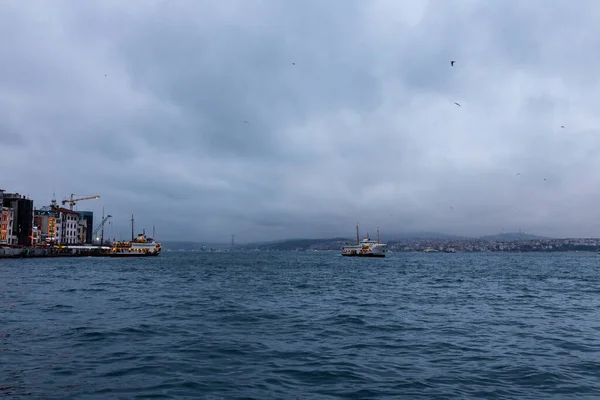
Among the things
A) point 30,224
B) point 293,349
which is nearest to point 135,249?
point 30,224

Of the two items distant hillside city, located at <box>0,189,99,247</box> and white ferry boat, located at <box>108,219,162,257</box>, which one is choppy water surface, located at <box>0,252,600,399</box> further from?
distant hillside city, located at <box>0,189,99,247</box>

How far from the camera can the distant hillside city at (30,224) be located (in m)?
143

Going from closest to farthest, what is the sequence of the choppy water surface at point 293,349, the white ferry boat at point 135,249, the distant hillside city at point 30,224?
1. the choppy water surface at point 293,349
2. the distant hillside city at point 30,224
3. the white ferry boat at point 135,249

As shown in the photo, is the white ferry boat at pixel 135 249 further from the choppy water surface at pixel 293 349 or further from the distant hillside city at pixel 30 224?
the choppy water surface at pixel 293 349

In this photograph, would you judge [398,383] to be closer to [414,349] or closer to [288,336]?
[414,349]

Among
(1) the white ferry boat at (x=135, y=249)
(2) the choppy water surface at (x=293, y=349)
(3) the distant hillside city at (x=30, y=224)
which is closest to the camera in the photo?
(2) the choppy water surface at (x=293, y=349)

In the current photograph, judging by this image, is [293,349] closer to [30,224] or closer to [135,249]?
[135,249]

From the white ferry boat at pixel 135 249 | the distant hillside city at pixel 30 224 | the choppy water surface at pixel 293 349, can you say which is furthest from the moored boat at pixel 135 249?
the choppy water surface at pixel 293 349

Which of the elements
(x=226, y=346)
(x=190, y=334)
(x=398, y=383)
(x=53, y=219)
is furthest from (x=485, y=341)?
(x=53, y=219)

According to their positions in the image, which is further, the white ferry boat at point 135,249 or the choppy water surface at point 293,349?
the white ferry boat at point 135,249

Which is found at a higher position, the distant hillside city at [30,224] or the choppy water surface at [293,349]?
the distant hillside city at [30,224]

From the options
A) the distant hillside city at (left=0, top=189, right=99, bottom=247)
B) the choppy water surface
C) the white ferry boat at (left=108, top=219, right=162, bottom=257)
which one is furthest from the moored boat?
the choppy water surface

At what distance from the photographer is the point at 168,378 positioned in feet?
42.6

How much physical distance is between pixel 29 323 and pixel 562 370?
22.0m
